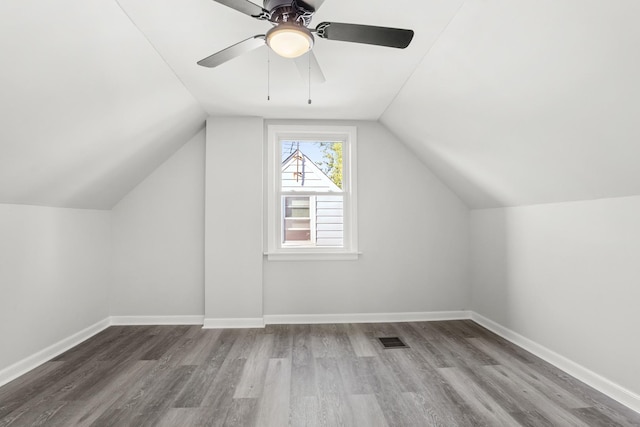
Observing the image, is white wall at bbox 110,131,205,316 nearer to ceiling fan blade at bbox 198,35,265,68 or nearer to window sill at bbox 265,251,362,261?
window sill at bbox 265,251,362,261

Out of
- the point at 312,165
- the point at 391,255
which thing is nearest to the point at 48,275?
the point at 312,165

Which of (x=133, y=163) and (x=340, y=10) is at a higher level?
(x=340, y=10)

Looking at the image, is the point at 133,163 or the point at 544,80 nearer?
the point at 544,80

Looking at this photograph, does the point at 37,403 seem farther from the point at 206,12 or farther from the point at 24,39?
the point at 206,12

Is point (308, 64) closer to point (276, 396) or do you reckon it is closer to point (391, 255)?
point (276, 396)

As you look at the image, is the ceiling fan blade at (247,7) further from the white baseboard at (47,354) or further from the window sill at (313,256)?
the white baseboard at (47,354)

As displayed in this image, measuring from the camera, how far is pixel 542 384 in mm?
2543

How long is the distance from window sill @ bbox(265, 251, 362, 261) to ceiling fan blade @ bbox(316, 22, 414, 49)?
2.71 metres

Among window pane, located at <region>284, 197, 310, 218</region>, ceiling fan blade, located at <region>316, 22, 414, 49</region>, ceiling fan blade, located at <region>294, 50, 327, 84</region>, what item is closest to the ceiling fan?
ceiling fan blade, located at <region>316, 22, 414, 49</region>

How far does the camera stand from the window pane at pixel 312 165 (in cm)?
436

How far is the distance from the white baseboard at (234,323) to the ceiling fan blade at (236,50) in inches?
111

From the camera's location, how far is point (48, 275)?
3.11 meters

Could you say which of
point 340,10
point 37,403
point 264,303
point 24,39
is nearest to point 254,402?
point 37,403

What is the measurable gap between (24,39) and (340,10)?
1624 millimetres
